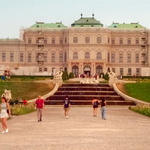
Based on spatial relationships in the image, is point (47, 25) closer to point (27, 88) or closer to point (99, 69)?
point (99, 69)

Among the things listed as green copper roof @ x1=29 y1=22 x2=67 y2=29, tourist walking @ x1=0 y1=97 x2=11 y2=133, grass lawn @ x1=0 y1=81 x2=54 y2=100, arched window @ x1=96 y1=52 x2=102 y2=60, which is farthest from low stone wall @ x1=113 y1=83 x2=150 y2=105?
green copper roof @ x1=29 y1=22 x2=67 y2=29

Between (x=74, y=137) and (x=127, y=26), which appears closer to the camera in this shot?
(x=74, y=137)

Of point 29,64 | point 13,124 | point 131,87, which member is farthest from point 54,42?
point 13,124

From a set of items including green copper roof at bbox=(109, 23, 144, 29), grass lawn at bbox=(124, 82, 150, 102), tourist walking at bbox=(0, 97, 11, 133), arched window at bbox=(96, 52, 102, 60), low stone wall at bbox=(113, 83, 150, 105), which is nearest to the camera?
tourist walking at bbox=(0, 97, 11, 133)

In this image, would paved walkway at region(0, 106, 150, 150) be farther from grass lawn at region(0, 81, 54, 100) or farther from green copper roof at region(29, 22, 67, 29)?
green copper roof at region(29, 22, 67, 29)

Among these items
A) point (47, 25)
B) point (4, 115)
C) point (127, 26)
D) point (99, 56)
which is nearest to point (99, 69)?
point (99, 56)

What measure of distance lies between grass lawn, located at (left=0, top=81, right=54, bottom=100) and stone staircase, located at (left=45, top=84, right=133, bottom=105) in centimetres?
163

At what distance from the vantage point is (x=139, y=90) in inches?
1943

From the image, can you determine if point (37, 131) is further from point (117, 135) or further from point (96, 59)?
point (96, 59)

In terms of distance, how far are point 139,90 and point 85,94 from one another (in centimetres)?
618

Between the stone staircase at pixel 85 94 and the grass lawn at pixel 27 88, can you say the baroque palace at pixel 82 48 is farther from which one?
the grass lawn at pixel 27 88

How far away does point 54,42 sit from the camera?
112 metres

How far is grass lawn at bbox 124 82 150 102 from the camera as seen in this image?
1822 inches

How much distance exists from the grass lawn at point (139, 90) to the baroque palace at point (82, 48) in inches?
2136
